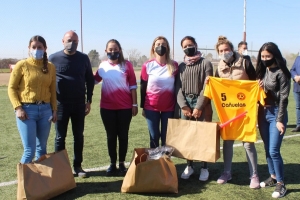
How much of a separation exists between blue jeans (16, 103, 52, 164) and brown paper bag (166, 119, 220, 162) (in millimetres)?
1596

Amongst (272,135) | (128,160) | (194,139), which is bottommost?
(128,160)

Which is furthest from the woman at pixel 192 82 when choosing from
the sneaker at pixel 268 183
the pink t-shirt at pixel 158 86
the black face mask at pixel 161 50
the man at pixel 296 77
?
the man at pixel 296 77

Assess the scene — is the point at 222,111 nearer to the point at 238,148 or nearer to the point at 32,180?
the point at 238,148

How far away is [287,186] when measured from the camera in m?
4.35

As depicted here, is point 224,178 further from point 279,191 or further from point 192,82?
point 192,82

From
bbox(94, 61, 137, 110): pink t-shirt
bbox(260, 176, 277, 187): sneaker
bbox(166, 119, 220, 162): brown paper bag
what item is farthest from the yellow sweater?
bbox(260, 176, 277, 187): sneaker

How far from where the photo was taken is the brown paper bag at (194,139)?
4.25m

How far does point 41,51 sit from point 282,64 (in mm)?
2839

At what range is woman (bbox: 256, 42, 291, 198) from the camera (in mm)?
3875

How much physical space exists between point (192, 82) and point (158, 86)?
470 mm

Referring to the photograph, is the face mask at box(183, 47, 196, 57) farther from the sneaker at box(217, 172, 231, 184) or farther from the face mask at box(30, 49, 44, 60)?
the face mask at box(30, 49, 44, 60)

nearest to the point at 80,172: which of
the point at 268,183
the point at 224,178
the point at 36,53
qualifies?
the point at 36,53

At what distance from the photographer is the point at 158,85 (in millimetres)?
4531

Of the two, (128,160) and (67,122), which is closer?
(67,122)
